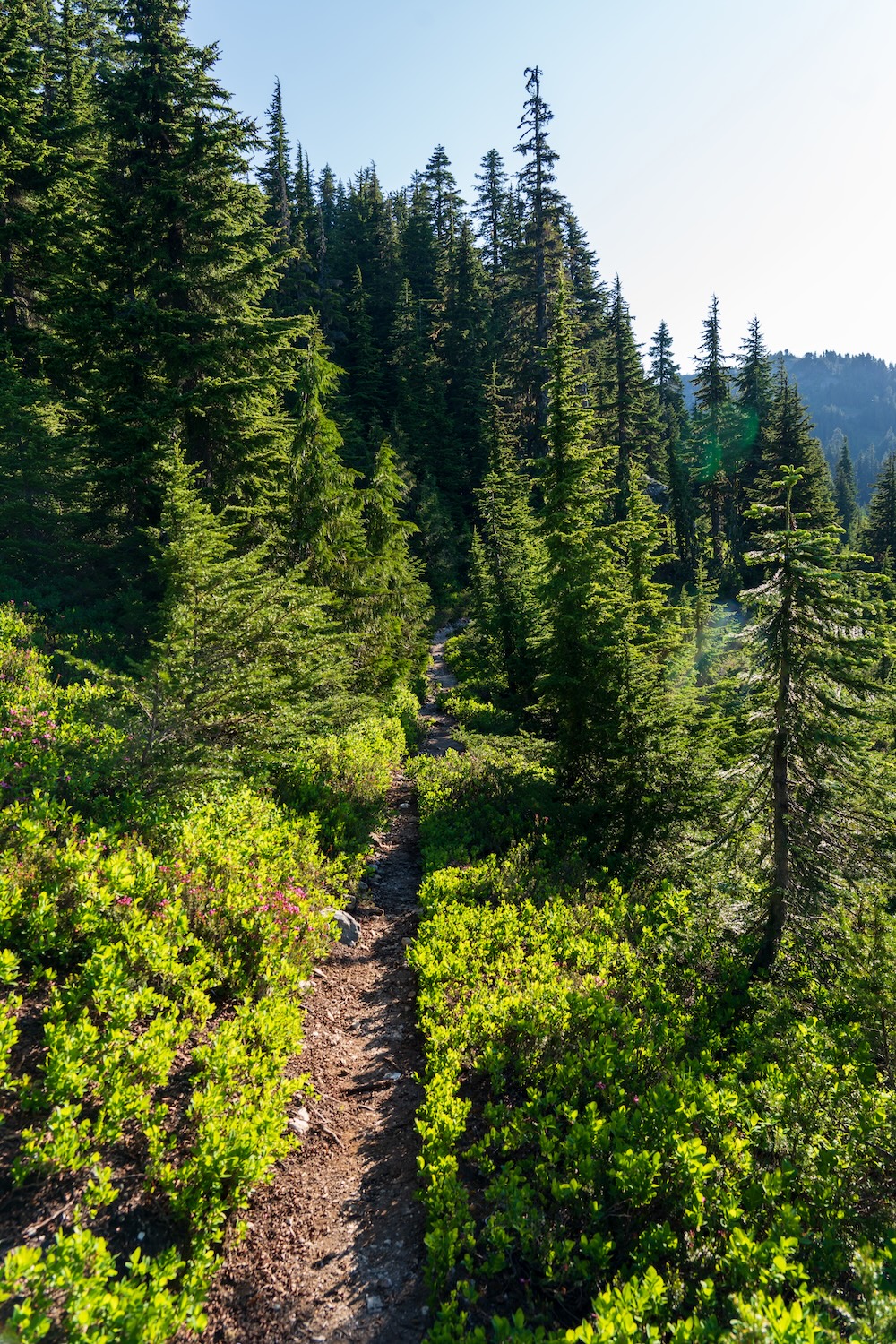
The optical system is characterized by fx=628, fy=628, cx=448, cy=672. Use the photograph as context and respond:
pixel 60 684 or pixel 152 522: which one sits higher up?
pixel 152 522

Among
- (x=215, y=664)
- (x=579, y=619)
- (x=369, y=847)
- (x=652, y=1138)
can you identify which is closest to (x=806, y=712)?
(x=579, y=619)

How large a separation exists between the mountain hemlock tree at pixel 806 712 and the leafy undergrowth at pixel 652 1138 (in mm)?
840

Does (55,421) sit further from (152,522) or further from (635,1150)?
(635,1150)

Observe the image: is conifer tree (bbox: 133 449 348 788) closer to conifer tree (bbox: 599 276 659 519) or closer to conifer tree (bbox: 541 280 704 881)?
conifer tree (bbox: 541 280 704 881)

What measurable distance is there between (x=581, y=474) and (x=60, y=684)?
38.2 ft

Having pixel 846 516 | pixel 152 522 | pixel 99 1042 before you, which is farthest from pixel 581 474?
pixel 846 516

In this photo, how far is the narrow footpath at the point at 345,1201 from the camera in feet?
12.9

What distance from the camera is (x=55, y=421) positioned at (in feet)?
62.1

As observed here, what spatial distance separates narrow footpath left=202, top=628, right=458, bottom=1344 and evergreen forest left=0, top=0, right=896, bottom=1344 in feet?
0.79

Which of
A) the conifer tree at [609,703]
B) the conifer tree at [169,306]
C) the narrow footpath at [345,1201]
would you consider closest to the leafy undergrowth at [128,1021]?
the narrow footpath at [345,1201]

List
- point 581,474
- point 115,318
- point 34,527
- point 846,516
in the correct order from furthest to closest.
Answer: point 846,516
point 34,527
point 115,318
point 581,474

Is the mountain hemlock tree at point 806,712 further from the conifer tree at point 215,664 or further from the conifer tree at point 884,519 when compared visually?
the conifer tree at point 884,519

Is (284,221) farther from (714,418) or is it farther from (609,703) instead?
(609,703)

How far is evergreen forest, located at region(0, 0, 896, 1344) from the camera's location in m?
3.95
